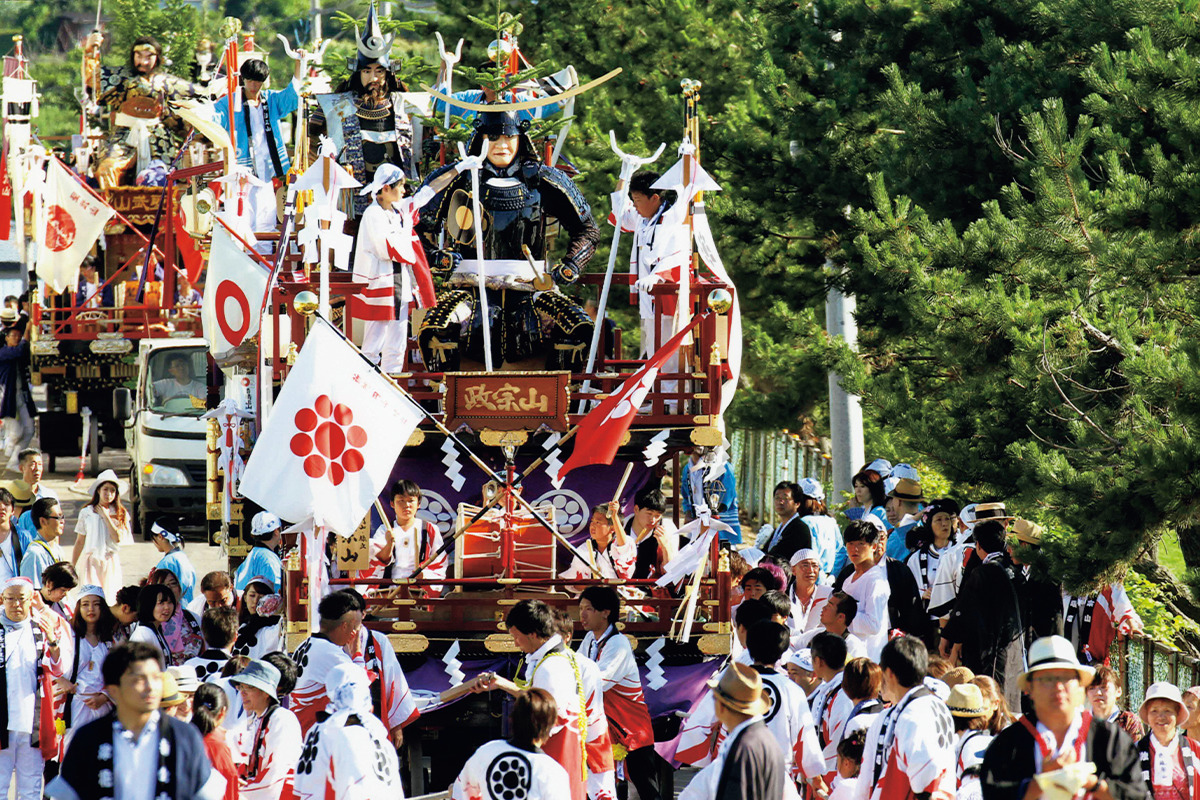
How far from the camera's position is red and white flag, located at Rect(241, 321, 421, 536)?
35.6ft

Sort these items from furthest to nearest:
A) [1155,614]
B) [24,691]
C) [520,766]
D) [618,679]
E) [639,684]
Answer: [1155,614], [24,691], [639,684], [618,679], [520,766]

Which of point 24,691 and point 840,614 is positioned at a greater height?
point 840,614

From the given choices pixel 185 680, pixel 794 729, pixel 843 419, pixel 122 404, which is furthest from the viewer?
pixel 122 404

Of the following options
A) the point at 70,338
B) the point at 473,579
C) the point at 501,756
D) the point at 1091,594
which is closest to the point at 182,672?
the point at 501,756

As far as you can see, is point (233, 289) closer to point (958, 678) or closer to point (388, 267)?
point (388, 267)

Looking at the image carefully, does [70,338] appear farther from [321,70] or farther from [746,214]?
[746,214]

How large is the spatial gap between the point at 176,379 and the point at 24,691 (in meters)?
10.7

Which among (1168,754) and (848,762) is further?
(1168,754)

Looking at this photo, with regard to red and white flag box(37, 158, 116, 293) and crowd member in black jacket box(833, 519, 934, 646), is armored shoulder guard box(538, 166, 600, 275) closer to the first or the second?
crowd member in black jacket box(833, 519, 934, 646)

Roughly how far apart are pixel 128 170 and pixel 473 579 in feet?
63.6

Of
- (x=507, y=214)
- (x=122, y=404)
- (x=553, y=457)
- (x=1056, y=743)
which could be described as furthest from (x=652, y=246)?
(x=122, y=404)

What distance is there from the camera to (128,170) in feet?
96.7

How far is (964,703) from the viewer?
27.7ft

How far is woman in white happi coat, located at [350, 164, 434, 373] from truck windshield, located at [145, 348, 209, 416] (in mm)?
8048
